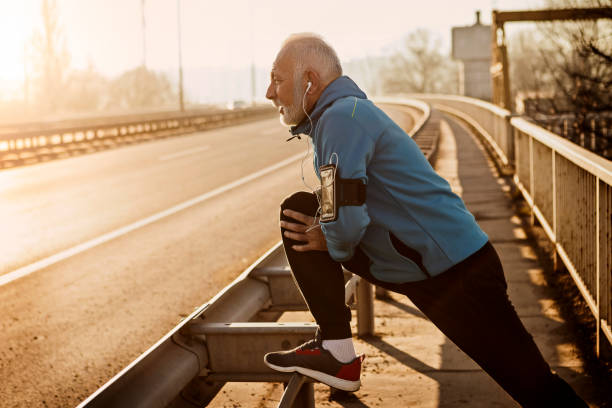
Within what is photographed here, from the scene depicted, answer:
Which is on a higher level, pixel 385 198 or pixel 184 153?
pixel 385 198

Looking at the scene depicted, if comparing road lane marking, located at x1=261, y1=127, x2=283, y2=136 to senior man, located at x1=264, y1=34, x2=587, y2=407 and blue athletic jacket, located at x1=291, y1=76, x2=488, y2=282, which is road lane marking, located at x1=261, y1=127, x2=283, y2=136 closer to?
senior man, located at x1=264, y1=34, x2=587, y2=407

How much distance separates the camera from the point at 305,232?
3330 millimetres

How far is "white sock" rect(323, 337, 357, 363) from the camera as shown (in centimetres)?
355

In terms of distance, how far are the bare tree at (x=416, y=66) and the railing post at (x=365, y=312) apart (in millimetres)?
131175

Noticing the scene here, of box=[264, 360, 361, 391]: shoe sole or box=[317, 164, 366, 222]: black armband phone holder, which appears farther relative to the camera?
box=[264, 360, 361, 391]: shoe sole

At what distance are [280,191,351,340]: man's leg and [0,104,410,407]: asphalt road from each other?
2237 millimetres

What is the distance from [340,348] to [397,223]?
31.4 inches

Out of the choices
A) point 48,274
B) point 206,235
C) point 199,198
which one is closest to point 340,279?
point 48,274

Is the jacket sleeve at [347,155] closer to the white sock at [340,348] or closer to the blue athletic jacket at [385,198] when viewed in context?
the blue athletic jacket at [385,198]

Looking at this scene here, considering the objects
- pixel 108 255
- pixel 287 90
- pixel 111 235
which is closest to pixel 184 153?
pixel 111 235

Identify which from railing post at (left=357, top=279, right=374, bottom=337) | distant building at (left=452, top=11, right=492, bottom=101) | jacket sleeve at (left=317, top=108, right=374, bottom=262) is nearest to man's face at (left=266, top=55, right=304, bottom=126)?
jacket sleeve at (left=317, top=108, right=374, bottom=262)

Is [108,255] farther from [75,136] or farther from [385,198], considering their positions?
[75,136]

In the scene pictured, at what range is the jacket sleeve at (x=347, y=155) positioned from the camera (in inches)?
113

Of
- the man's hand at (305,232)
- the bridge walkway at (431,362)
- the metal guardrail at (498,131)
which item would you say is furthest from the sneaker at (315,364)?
the metal guardrail at (498,131)
